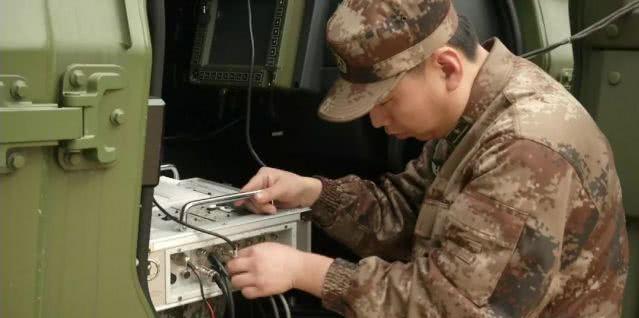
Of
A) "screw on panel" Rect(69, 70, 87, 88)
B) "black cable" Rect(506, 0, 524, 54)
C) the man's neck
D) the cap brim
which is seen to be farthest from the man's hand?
"black cable" Rect(506, 0, 524, 54)

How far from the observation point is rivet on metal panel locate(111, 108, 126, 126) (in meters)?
1.09

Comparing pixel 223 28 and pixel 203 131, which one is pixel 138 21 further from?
pixel 203 131

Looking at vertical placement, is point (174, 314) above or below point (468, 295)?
below

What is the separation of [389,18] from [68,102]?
626mm

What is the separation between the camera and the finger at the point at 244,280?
1426mm

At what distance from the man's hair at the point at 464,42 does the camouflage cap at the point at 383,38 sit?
2 centimetres

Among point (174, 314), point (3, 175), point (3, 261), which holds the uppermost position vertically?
point (3, 175)

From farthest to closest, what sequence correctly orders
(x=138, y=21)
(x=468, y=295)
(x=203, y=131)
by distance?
(x=203, y=131) < (x=468, y=295) < (x=138, y=21)

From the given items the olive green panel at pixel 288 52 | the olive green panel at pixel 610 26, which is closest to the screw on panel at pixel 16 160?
the olive green panel at pixel 288 52

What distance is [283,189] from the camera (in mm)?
1734

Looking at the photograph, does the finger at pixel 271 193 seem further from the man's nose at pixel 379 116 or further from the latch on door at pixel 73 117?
the latch on door at pixel 73 117

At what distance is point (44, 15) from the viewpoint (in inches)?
40.2

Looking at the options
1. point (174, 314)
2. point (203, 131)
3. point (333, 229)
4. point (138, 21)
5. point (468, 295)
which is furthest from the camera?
point (203, 131)

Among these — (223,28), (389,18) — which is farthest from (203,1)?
(389,18)
